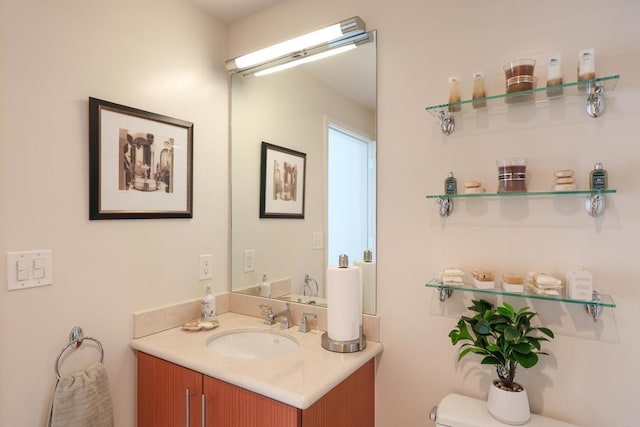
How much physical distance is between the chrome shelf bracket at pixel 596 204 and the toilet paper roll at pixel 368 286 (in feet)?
2.51

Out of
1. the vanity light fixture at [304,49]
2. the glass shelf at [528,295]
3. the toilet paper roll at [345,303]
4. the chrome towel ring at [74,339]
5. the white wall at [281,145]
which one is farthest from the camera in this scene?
the white wall at [281,145]

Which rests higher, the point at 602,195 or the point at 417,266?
the point at 602,195

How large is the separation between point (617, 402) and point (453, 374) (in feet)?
1.56

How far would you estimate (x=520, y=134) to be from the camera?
3.96 feet

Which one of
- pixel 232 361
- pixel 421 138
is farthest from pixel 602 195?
pixel 232 361

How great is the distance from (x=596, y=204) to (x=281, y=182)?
4.32ft

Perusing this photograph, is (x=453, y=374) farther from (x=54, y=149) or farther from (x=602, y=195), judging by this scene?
(x=54, y=149)

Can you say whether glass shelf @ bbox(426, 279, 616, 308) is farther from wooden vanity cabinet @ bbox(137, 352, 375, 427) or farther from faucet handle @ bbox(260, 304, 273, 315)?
faucet handle @ bbox(260, 304, 273, 315)

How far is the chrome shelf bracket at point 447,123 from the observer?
1321 mm

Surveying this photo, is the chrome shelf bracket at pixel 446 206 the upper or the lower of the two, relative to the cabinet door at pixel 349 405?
upper

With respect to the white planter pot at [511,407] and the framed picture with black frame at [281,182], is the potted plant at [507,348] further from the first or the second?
the framed picture with black frame at [281,182]

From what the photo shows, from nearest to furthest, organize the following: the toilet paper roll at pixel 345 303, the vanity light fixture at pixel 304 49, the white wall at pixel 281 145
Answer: the toilet paper roll at pixel 345 303, the vanity light fixture at pixel 304 49, the white wall at pixel 281 145

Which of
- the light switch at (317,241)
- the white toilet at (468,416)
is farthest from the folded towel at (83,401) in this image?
the white toilet at (468,416)

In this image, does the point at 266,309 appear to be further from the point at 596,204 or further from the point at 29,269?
the point at 596,204
